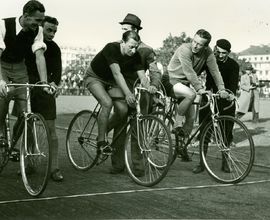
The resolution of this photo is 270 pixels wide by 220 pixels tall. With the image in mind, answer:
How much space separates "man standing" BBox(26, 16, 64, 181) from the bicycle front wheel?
2.79 ft

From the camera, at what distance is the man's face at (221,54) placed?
7.98m

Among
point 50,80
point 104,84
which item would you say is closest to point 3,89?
point 50,80

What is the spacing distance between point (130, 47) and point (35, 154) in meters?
1.78

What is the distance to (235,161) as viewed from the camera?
23.4 feet

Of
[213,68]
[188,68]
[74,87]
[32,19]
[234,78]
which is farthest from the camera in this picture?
[74,87]

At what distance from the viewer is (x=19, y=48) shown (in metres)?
6.84

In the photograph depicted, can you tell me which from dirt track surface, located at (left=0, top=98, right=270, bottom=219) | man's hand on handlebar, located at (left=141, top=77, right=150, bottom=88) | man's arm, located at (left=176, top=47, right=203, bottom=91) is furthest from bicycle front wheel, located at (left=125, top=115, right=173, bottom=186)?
man's arm, located at (left=176, top=47, right=203, bottom=91)

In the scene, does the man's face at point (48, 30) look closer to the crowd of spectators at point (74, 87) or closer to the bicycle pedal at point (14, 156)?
the bicycle pedal at point (14, 156)

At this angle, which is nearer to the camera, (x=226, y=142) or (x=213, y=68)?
(x=226, y=142)

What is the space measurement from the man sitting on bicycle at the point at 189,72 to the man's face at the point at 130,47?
751 mm

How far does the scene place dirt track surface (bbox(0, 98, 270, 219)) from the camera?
521 cm

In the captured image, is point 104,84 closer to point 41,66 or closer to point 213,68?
point 41,66

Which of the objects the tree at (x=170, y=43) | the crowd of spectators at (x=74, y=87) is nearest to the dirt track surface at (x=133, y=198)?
the crowd of spectators at (x=74, y=87)

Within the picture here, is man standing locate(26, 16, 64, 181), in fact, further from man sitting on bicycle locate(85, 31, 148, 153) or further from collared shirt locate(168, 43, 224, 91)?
collared shirt locate(168, 43, 224, 91)
